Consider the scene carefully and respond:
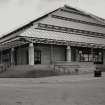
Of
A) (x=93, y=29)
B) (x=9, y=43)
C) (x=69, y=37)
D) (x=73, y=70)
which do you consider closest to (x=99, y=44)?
(x=93, y=29)

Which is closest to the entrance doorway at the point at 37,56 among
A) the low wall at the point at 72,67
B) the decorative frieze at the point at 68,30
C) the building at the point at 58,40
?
the building at the point at 58,40

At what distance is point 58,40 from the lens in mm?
34500

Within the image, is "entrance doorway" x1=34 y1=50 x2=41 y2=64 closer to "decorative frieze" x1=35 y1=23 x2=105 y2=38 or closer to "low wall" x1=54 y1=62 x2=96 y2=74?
"low wall" x1=54 y1=62 x2=96 y2=74

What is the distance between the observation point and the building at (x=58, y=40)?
33.2 meters

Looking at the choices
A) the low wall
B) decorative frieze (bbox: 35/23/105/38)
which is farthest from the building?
the low wall

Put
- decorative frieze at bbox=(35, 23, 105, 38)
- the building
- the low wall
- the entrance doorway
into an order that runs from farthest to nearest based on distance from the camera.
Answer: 1. the entrance doorway
2. decorative frieze at bbox=(35, 23, 105, 38)
3. the building
4. the low wall

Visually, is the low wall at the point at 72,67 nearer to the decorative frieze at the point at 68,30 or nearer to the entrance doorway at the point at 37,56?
the entrance doorway at the point at 37,56

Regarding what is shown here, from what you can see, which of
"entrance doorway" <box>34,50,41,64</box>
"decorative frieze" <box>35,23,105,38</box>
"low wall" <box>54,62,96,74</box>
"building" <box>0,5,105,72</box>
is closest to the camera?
"low wall" <box>54,62,96,74</box>

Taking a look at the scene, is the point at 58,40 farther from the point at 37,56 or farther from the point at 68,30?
the point at 37,56

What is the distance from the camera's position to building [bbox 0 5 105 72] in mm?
33219

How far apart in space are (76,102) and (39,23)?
25.4 m

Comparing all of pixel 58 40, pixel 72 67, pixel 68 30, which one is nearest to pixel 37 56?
pixel 58 40

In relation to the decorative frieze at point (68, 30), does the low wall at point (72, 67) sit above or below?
below

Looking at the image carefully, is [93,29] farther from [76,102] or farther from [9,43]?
[76,102]
